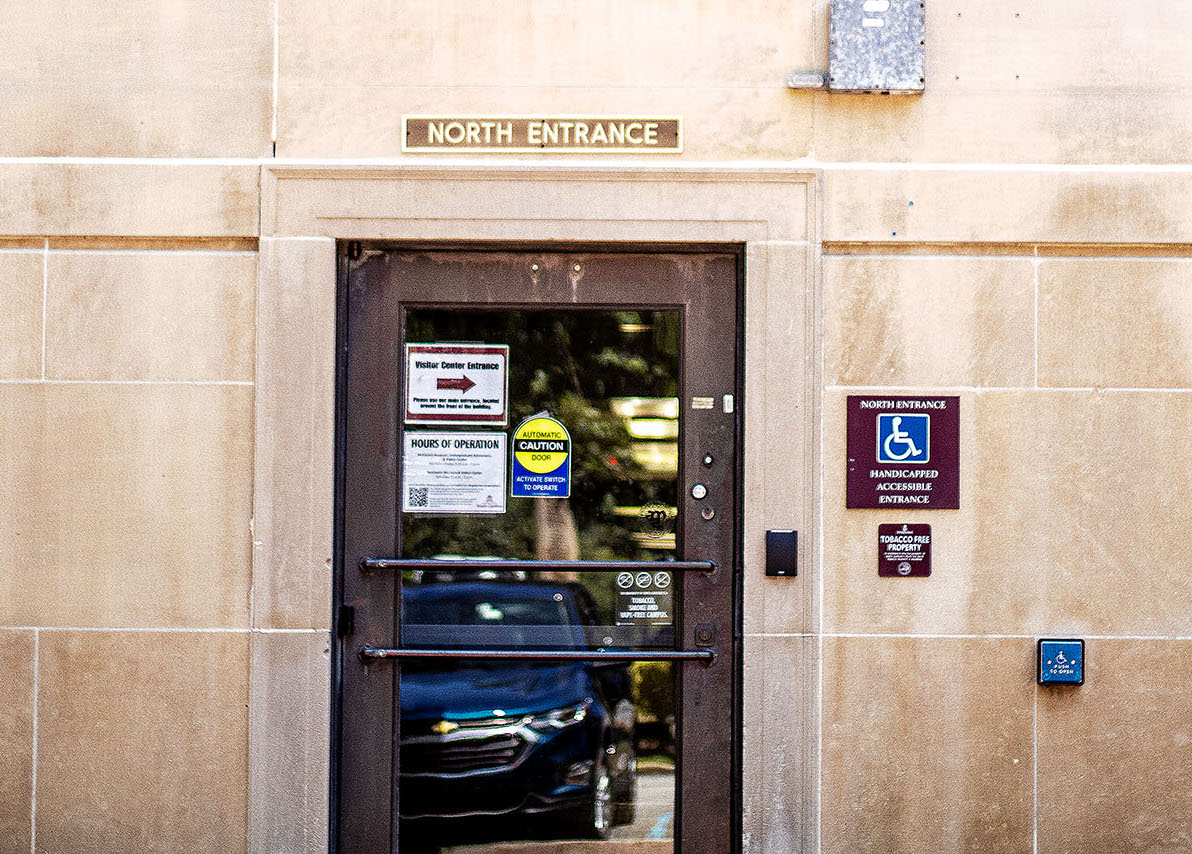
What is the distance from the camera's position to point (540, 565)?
14.6 ft

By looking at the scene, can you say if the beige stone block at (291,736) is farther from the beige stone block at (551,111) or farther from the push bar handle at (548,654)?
the beige stone block at (551,111)

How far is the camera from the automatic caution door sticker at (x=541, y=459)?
4.49 meters

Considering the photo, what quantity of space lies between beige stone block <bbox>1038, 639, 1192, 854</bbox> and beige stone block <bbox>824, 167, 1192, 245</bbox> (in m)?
1.73

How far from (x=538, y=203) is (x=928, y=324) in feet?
5.27

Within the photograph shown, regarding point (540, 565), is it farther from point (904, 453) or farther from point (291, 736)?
point (904, 453)

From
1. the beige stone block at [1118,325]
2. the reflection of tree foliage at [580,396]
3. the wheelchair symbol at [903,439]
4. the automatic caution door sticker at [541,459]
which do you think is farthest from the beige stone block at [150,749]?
the beige stone block at [1118,325]

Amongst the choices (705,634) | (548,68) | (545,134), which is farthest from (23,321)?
(705,634)

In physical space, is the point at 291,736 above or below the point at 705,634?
below

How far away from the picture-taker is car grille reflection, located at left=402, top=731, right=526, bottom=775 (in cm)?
445

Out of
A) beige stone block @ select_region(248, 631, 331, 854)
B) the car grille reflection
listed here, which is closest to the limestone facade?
beige stone block @ select_region(248, 631, 331, 854)

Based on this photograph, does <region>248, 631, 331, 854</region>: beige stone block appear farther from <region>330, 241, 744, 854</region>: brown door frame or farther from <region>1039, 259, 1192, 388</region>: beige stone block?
<region>1039, 259, 1192, 388</region>: beige stone block

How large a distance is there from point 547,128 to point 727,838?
2912mm

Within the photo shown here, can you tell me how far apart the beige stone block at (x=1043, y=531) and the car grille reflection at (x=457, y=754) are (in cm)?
139

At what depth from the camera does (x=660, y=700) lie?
14.6ft
